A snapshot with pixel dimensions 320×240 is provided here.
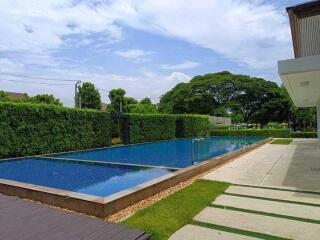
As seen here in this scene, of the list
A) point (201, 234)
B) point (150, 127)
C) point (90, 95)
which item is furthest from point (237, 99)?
point (201, 234)

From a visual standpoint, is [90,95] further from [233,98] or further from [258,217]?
[258,217]

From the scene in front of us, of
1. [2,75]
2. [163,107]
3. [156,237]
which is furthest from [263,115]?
[156,237]

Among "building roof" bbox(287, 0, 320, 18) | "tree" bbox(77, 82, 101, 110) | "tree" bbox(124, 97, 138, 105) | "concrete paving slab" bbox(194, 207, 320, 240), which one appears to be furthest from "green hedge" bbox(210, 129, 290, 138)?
"concrete paving slab" bbox(194, 207, 320, 240)

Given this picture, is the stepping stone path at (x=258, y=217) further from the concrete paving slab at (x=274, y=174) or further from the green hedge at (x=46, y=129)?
the green hedge at (x=46, y=129)

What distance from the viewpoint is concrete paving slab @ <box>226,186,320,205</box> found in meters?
6.20

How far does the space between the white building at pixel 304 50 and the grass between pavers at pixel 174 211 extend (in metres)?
3.01

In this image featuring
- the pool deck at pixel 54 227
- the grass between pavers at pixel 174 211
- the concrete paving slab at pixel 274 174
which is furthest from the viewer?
the concrete paving slab at pixel 274 174

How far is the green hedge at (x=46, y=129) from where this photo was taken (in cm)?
1402

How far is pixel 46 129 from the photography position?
51.7 feet

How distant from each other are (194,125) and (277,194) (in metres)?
25.4

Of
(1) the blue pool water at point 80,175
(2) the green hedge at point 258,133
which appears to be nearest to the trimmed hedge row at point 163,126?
(2) the green hedge at point 258,133

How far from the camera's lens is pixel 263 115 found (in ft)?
149

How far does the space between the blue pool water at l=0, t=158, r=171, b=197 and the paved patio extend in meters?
2.38

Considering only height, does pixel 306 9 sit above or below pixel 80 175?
above
